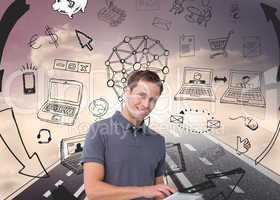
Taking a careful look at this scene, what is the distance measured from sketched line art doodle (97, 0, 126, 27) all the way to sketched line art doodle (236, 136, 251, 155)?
101 cm

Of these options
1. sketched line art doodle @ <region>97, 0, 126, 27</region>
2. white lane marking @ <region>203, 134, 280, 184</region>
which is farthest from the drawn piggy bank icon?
white lane marking @ <region>203, 134, 280, 184</region>

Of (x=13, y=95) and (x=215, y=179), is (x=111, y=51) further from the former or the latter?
(x=215, y=179)

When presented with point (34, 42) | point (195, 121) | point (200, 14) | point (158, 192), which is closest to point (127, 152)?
point (158, 192)

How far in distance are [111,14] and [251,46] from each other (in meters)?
0.86

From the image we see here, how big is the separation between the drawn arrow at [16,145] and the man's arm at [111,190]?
3.27ft

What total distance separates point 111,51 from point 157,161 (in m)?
0.94

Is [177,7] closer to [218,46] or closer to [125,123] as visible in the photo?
[218,46]

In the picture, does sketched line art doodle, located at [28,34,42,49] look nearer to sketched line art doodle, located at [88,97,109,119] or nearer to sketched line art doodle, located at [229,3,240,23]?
sketched line art doodle, located at [88,97,109,119]

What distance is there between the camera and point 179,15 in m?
2.45

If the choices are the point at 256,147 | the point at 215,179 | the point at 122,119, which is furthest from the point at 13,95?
the point at 256,147

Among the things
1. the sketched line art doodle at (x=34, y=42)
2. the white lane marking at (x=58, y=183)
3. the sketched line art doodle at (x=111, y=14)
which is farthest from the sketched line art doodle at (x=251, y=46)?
the white lane marking at (x=58, y=183)

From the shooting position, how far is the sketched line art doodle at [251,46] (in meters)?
2.50

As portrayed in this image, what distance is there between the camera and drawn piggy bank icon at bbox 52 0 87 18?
7.82ft

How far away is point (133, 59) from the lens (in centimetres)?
244
